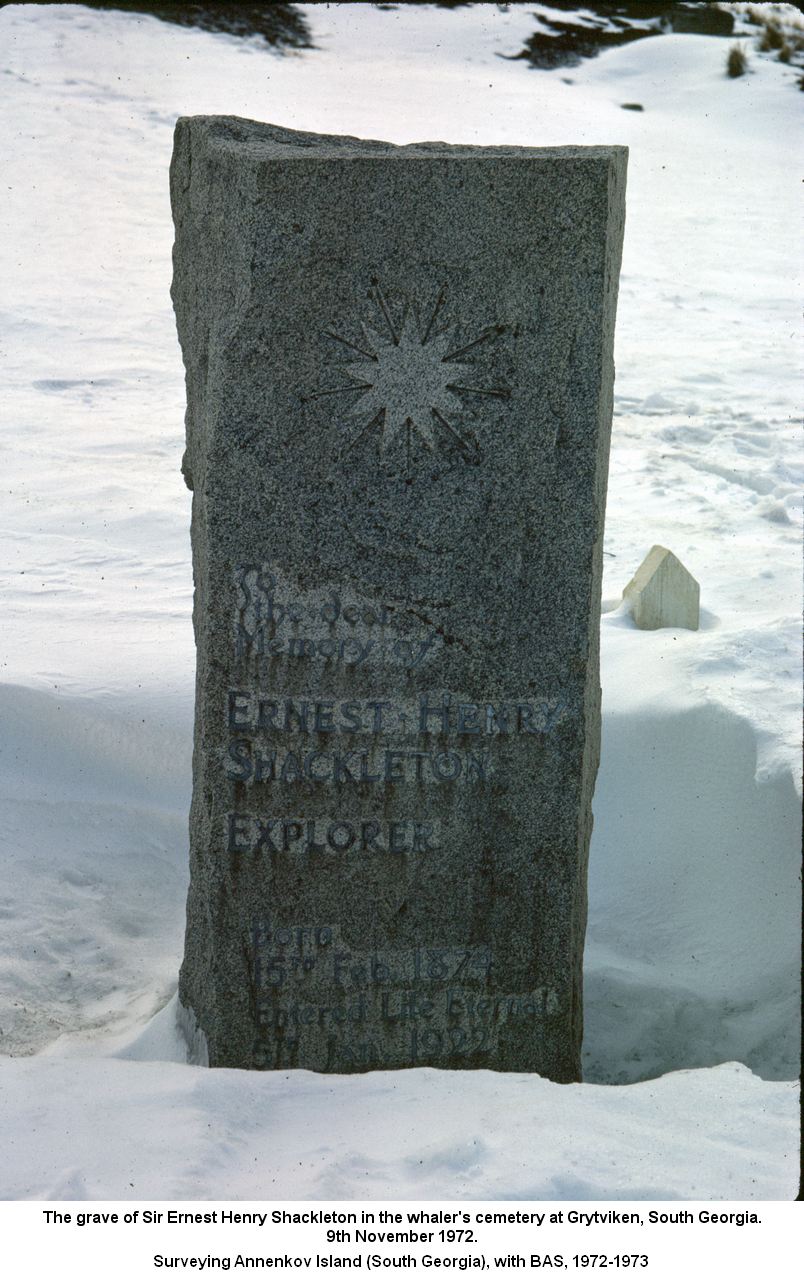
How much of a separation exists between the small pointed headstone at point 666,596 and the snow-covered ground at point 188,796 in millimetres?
87

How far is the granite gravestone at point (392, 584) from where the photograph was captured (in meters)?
2.22

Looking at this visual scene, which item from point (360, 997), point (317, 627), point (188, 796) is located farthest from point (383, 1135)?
point (188, 796)

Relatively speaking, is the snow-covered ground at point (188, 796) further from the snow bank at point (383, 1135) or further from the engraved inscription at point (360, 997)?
the engraved inscription at point (360, 997)

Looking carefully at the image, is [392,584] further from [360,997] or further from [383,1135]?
[383,1135]

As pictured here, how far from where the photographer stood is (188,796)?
3.27 meters

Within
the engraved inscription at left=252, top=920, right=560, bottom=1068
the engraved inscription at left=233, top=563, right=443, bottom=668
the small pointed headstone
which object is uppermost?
the engraved inscription at left=233, top=563, right=443, bottom=668

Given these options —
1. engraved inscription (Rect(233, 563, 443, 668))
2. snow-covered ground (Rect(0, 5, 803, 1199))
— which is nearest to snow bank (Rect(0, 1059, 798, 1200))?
snow-covered ground (Rect(0, 5, 803, 1199))

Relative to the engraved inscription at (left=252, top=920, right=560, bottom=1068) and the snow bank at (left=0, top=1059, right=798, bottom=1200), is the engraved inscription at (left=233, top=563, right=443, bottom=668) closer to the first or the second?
the engraved inscription at (left=252, top=920, right=560, bottom=1068)

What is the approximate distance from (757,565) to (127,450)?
238 centimetres

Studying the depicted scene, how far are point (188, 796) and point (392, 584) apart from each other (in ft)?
3.78

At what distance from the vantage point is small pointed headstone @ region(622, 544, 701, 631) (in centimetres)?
378

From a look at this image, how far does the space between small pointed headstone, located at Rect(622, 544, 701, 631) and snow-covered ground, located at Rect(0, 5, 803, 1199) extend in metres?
0.09

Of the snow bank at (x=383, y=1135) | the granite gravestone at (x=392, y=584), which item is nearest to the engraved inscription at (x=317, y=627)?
the granite gravestone at (x=392, y=584)

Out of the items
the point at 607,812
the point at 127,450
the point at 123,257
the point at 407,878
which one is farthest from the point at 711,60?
the point at 407,878
